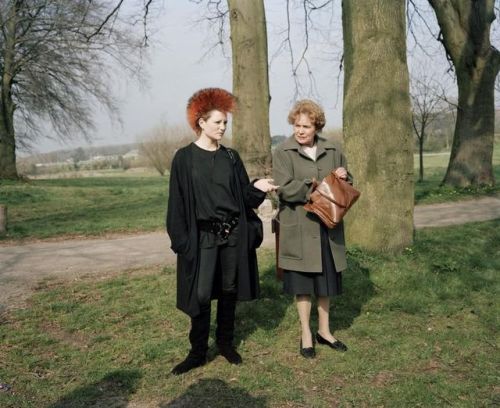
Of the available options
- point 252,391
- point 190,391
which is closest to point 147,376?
point 190,391

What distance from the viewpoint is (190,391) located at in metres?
3.71

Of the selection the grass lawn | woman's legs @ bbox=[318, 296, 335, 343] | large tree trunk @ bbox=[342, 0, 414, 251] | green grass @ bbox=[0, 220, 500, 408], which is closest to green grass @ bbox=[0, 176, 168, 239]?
the grass lawn

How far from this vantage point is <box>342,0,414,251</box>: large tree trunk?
6.45 meters

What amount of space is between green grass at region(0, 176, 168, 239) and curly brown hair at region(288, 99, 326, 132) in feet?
24.6

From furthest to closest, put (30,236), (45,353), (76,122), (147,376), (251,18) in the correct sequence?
(76,122), (251,18), (30,236), (45,353), (147,376)

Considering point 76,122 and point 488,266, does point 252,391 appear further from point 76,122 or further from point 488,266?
point 76,122

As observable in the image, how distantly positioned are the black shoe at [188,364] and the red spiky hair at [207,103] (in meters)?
1.83

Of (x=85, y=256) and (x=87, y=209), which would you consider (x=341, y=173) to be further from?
(x=87, y=209)

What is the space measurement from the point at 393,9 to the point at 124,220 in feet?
25.9

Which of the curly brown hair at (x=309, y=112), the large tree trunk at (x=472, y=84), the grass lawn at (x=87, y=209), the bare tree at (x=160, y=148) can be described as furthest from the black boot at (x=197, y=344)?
the bare tree at (x=160, y=148)

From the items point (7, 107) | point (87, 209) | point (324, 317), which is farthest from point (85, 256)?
point (7, 107)

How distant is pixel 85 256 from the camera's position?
329 inches

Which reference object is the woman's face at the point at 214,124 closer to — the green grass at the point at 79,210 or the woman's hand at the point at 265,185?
the woman's hand at the point at 265,185

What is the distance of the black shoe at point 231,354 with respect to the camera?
13.6 feet
